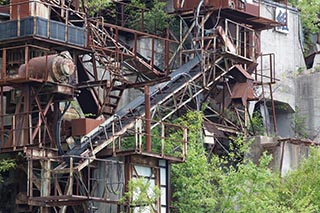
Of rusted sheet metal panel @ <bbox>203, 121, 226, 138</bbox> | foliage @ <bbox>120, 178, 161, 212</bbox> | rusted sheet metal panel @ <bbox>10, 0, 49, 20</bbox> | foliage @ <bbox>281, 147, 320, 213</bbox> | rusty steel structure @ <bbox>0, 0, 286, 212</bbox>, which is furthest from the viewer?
rusted sheet metal panel @ <bbox>203, 121, 226, 138</bbox>

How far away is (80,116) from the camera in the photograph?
1569 inches

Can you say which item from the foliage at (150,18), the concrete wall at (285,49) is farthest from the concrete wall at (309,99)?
the foliage at (150,18)

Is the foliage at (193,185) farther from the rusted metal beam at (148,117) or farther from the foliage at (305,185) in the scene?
the foliage at (305,185)

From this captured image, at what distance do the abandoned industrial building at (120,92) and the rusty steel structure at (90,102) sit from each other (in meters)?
0.04

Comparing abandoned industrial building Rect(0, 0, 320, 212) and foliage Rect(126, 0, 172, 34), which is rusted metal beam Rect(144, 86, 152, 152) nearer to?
abandoned industrial building Rect(0, 0, 320, 212)

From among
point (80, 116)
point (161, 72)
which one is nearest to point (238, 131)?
point (161, 72)

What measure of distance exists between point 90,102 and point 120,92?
1147 millimetres

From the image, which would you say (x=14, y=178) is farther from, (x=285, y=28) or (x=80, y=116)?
(x=285, y=28)

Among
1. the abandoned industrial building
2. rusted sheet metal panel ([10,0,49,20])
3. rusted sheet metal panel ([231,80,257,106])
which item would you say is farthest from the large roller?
rusted sheet metal panel ([231,80,257,106])

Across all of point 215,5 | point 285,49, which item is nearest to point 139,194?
point 215,5

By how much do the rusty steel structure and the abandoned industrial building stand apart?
45mm

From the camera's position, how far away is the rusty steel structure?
1421 inches

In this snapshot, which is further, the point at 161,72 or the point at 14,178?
the point at 161,72

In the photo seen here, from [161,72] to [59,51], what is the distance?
5.85 meters
